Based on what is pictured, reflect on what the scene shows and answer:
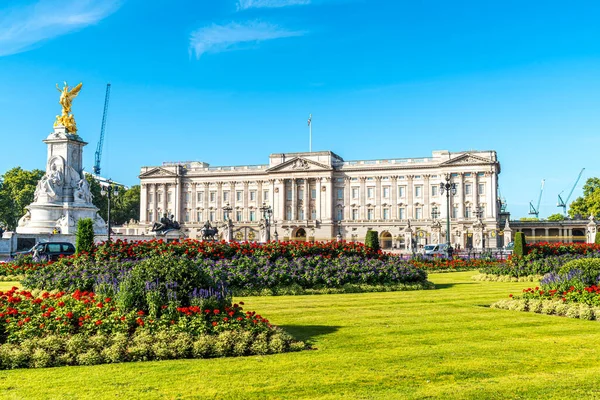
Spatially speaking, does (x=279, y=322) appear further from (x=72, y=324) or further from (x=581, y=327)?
(x=581, y=327)

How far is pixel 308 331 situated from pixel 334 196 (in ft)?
301

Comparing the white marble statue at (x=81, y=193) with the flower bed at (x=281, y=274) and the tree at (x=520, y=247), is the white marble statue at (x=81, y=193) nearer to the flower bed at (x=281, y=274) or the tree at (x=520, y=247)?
the flower bed at (x=281, y=274)

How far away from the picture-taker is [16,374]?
848cm

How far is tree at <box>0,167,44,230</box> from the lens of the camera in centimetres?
8850

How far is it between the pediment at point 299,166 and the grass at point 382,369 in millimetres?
89436

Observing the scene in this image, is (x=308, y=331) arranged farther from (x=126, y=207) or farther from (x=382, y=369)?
(x=126, y=207)

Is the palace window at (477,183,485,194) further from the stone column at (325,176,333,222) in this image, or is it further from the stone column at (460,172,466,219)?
the stone column at (325,176,333,222)

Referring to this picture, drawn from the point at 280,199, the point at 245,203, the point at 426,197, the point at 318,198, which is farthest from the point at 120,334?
the point at 245,203

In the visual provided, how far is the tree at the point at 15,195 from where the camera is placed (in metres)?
88.5

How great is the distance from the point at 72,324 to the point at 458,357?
21.3ft

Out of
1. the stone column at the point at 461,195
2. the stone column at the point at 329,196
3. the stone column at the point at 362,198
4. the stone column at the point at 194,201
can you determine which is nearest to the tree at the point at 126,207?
the stone column at the point at 194,201

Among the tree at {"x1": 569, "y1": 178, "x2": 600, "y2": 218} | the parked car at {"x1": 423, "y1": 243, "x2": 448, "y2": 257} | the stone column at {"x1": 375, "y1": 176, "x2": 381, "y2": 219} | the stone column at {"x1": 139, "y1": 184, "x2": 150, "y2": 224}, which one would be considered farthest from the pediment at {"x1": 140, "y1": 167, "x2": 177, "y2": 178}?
the tree at {"x1": 569, "y1": 178, "x2": 600, "y2": 218}

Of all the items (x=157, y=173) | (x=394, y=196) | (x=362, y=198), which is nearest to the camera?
(x=394, y=196)

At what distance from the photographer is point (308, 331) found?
38.2ft
